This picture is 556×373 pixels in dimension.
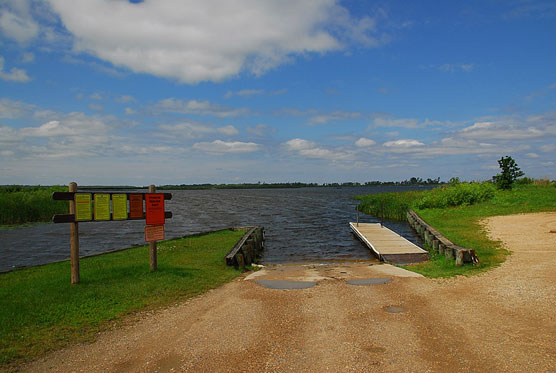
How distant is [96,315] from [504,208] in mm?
A: 28200

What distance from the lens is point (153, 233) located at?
11.1 metres

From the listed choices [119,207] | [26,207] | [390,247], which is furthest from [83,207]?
[26,207]

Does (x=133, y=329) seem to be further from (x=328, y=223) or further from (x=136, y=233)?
(x=328, y=223)

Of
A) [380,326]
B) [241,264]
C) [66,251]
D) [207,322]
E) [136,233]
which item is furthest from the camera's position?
[136,233]

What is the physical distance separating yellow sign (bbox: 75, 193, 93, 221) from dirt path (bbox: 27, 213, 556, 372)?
3.61 metres

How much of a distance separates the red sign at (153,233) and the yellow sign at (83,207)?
1662 millimetres

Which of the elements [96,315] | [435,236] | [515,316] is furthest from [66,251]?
[515,316]

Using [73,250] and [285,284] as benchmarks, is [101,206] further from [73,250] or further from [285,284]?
[285,284]

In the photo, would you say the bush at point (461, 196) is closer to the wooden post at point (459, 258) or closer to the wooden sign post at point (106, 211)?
the wooden post at point (459, 258)

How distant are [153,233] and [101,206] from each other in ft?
6.15

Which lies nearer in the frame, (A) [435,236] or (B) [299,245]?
(A) [435,236]

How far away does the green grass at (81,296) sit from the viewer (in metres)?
6.25

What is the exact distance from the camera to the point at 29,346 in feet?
19.4

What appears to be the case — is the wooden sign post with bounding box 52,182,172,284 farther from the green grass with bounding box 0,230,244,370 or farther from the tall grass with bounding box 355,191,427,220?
the tall grass with bounding box 355,191,427,220
